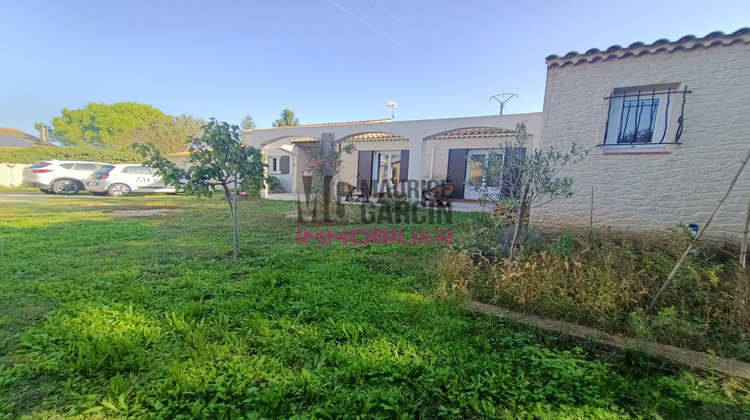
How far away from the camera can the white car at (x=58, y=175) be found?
464 inches

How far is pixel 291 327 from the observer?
2322mm

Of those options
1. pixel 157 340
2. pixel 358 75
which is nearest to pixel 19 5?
pixel 358 75

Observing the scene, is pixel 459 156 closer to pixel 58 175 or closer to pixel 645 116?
pixel 645 116

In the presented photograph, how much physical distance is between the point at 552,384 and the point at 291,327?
185 cm

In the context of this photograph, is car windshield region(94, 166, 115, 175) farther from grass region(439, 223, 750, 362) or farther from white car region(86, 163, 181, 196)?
grass region(439, 223, 750, 362)

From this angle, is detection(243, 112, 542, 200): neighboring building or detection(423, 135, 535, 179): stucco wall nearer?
detection(243, 112, 542, 200): neighboring building

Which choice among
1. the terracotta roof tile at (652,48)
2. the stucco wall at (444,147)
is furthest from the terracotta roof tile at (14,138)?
the terracotta roof tile at (652,48)

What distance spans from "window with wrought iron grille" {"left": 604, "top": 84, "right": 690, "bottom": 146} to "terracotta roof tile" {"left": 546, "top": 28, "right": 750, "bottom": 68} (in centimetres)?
52

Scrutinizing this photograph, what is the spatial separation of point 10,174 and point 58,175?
7.43 metres

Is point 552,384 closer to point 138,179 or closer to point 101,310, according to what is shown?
point 101,310

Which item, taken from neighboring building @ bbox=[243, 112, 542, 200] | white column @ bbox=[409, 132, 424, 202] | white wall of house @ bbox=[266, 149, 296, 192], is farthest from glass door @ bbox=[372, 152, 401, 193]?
white wall of house @ bbox=[266, 149, 296, 192]

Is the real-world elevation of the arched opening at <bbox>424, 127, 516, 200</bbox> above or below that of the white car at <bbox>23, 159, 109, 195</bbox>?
above

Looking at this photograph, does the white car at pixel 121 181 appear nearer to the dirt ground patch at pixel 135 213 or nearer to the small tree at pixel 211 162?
the dirt ground patch at pixel 135 213

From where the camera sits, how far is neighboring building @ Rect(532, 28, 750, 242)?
411 centimetres
